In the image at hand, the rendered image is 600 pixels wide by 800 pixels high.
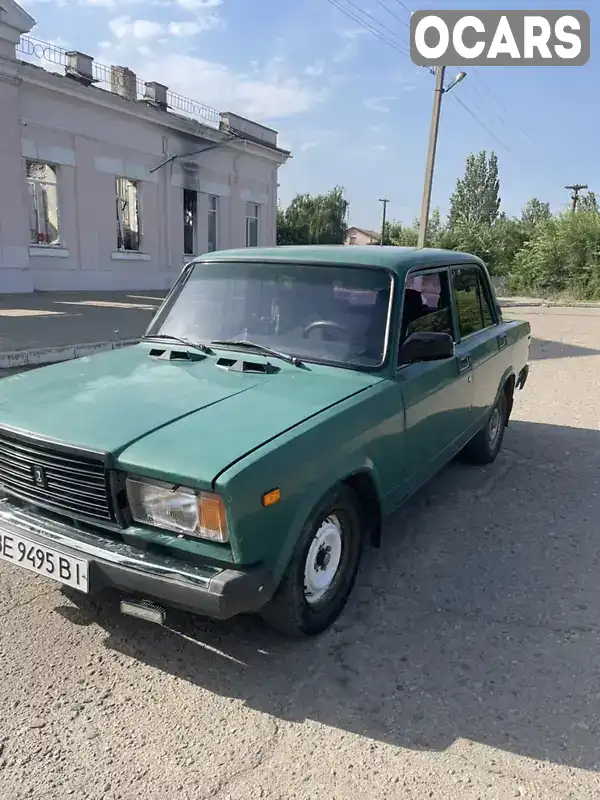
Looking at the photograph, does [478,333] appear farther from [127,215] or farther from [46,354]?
[127,215]

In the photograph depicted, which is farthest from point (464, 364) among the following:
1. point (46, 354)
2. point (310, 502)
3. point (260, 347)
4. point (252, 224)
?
point (252, 224)

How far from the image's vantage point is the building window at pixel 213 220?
2403 cm

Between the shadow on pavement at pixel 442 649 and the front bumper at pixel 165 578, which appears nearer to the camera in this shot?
the front bumper at pixel 165 578

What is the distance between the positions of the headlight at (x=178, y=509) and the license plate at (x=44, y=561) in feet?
1.00

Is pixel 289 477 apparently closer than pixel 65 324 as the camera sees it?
Yes

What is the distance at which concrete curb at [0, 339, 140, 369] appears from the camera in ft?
27.3

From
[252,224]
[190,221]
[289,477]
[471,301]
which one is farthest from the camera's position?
[252,224]

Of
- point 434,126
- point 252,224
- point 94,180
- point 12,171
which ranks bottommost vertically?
point 252,224

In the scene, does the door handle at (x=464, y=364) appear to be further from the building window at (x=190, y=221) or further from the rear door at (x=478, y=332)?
the building window at (x=190, y=221)

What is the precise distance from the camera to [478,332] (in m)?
5.08

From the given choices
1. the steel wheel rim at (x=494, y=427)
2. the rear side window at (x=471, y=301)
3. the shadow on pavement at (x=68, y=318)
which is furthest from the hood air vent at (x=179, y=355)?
the shadow on pavement at (x=68, y=318)

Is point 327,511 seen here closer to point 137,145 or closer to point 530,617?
point 530,617

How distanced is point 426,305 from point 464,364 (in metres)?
0.59

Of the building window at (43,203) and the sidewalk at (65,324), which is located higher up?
the building window at (43,203)
